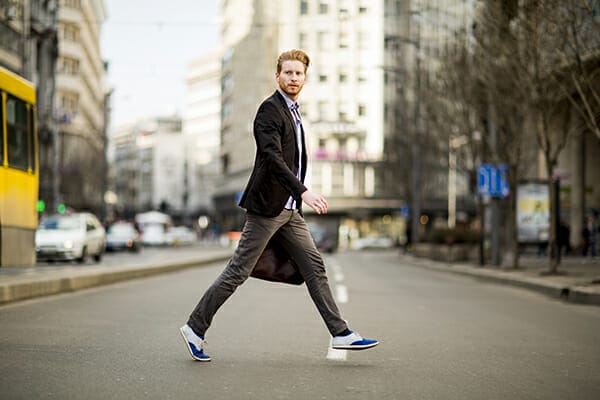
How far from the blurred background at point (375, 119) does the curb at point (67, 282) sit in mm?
841

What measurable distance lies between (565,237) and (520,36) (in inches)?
627

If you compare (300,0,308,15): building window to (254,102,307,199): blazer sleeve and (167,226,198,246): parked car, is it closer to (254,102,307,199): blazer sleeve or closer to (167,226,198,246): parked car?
(167,226,198,246): parked car

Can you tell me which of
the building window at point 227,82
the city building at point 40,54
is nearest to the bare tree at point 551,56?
the city building at point 40,54

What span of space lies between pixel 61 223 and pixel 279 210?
26871 millimetres

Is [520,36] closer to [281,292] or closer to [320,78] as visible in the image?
[281,292]

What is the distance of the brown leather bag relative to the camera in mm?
7344

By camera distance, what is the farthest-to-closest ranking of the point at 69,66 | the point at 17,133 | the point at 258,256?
the point at 69,66
the point at 17,133
the point at 258,256

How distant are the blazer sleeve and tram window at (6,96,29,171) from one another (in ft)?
32.9

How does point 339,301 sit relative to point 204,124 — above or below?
below

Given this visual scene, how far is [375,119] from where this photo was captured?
294ft

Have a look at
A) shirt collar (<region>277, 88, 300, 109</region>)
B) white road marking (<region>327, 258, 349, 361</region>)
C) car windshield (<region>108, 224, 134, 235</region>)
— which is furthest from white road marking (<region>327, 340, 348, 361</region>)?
car windshield (<region>108, 224, 134, 235</region>)

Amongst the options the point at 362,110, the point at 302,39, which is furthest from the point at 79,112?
the point at 362,110

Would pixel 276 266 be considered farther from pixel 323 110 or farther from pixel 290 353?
pixel 323 110

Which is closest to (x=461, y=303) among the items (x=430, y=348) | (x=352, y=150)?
(x=430, y=348)
